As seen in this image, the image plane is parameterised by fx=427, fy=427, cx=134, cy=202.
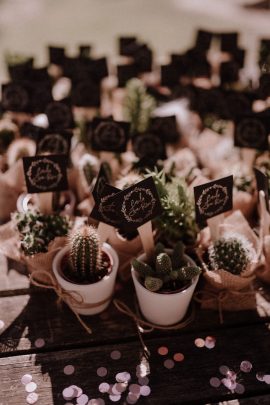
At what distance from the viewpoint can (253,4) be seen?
6.98m

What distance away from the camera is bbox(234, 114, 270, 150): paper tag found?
2084 millimetres

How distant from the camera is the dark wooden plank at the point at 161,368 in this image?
137cm

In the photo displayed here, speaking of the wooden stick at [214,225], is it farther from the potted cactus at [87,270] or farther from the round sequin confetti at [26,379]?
the round sequin confetti at [26,379]

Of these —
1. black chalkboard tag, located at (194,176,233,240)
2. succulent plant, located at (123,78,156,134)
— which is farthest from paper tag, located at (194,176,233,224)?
succulent plant, located at (123,78,156,134)

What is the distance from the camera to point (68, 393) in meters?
1.36

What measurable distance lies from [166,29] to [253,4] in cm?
170

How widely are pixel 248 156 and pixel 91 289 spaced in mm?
1156

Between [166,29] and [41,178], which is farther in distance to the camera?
[166,29]

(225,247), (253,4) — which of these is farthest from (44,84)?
(253,4)

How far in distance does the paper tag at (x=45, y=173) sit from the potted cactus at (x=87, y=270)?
0.27m

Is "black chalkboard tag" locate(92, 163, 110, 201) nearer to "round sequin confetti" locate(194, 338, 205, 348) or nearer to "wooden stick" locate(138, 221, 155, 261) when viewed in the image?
"wooden stick" locate(138, 221, 155, 261)

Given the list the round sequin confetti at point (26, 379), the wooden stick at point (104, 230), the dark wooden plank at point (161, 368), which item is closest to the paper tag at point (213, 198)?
the wooden stick at point (104, 230)

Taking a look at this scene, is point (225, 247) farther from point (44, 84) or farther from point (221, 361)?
point (44, 84)

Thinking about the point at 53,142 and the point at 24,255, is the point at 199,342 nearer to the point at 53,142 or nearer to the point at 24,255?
the point at 24,255
